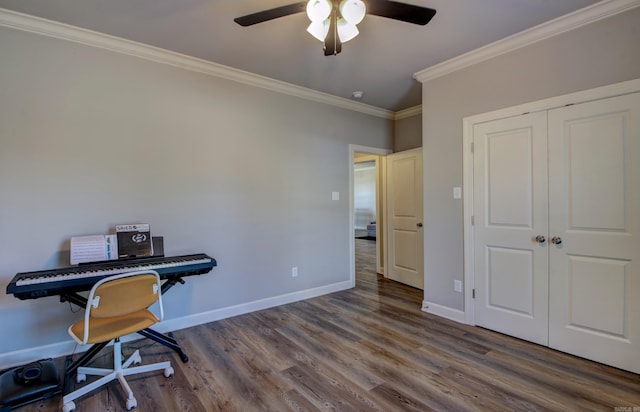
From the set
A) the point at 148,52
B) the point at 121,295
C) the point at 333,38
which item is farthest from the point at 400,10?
the point at 121,295

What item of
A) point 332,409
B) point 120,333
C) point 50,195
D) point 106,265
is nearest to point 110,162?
point 50,195

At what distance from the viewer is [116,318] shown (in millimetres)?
2123

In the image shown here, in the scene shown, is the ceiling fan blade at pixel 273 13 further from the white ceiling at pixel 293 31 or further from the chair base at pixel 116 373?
the chair base at pixel 116 373

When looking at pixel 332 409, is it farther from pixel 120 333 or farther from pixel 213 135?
pixel 213 135

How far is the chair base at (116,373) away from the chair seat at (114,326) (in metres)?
0.14

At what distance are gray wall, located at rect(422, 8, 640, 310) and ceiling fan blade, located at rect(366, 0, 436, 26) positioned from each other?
4.79 ft

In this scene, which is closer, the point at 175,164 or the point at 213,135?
the point at 175,164

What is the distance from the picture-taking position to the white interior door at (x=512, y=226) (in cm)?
262

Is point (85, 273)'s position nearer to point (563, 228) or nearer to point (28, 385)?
point (28, 385)

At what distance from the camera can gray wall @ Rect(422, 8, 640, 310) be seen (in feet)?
7.39

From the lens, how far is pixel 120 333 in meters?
1.94

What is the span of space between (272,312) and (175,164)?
1886 mm

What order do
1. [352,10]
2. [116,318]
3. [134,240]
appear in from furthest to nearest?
[134,240] < [116,318] < [352,10]

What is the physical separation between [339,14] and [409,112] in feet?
10.1
